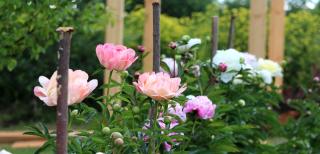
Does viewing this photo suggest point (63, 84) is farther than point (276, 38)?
No

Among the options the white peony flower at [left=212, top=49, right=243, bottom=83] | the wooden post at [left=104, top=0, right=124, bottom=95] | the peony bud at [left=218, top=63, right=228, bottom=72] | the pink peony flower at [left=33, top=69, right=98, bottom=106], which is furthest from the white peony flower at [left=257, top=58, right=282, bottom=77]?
the wooden post at [left=104, top=0, right=124, bottom=95]

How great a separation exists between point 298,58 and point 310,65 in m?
0.28

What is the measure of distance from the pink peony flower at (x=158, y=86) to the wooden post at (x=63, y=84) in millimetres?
343

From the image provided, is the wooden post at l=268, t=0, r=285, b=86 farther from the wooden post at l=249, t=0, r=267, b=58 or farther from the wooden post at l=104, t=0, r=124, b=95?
the wooden post at l=104, t=0, r=124, b=95

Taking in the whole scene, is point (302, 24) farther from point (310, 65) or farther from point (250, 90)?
point (250, 90)

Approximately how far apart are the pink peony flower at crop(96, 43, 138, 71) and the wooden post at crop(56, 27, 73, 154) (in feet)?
1.44

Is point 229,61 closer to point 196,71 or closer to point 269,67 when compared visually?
point 196,71

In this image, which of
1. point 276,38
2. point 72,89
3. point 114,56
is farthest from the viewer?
point 276,38

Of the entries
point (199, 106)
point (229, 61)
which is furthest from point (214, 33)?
point (199, 106)

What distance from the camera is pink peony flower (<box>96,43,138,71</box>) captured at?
162 centimetres

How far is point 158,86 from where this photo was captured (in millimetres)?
1503

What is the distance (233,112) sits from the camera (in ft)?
9.60

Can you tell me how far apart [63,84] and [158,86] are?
1.19 ft

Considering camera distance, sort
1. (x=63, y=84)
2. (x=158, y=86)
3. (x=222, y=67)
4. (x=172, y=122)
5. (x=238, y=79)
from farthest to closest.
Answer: (x=238, y=79) → (x=222, y=67) → (x=172, y=122) → (x=158, y=86) → (x=63, y=84)
